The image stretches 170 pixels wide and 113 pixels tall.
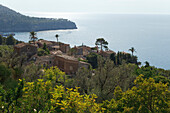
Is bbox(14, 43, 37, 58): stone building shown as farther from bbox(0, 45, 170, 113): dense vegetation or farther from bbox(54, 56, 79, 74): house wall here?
bbox(0, 45, 170, 113): dense vegetation

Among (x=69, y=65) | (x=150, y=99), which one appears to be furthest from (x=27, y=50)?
(x=150, y=99)

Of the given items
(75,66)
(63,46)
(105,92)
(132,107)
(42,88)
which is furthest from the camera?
(63,46)

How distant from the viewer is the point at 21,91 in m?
9.75

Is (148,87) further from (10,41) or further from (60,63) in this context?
(10,41)

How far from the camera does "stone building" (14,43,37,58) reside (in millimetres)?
51688

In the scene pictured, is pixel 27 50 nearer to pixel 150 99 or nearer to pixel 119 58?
pixel 119 58

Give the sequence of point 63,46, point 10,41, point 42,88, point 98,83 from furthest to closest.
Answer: point 10,41 → point 63,46 → point 98,83 → point 42,88

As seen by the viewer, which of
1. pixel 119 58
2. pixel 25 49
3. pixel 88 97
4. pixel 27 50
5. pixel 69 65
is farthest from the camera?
pixel 119 58

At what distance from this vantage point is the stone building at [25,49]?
51688 millimetres

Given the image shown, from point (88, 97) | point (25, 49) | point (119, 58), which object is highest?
point (88, 97)

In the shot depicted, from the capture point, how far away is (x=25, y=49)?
5278 cm

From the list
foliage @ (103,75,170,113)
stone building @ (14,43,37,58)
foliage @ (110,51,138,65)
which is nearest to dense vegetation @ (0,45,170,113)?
foliage @ (103,75,170,113)

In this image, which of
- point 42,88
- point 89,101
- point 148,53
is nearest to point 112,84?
point 89,101

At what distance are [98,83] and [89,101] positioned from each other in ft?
23.0
